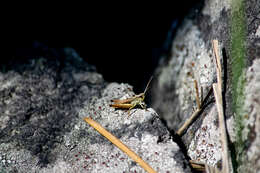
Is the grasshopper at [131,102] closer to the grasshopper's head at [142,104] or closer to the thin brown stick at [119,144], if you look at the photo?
the grasshopper's head at [142,104]

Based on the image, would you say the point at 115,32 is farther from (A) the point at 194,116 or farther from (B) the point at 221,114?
(B) the point at 221,114

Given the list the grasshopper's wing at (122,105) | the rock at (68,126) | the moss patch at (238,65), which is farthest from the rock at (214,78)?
the grasshopper's wing at (122,105)

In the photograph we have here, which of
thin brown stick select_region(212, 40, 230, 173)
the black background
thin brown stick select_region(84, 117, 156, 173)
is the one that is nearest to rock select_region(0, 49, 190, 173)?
thin brown stick select_region(84, 117, 156, 173)

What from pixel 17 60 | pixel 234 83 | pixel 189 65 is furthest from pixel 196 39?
pixel 17 60

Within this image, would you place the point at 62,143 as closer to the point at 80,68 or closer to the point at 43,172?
the point at 43,172

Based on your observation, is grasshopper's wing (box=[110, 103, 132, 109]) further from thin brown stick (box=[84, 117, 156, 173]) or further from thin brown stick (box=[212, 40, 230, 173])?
thin brown stick (box=[212, 40, 230, 173])

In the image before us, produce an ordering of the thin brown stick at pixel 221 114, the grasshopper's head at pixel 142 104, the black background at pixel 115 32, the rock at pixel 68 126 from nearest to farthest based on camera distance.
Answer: the thin brown stick at pixel 221 114 → the rock at pixel 68 126 → the grasshopper's head at pixel 142 104 → the black background at pixel 115 32
